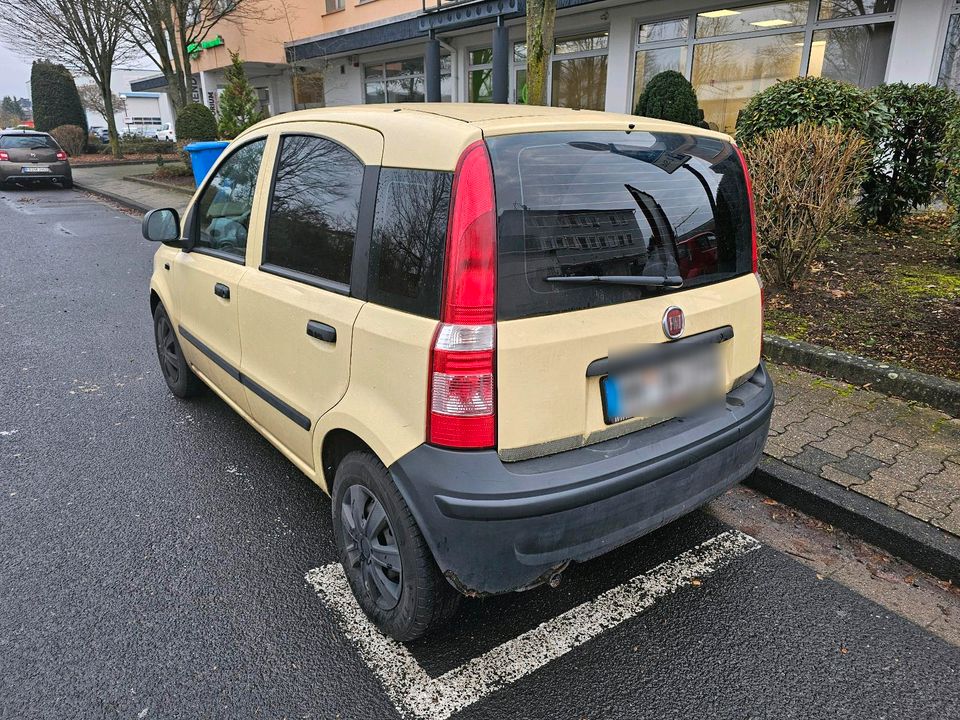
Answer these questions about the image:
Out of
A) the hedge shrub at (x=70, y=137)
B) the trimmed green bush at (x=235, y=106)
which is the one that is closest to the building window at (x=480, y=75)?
the trimmed green bush at (x=235, y=106)

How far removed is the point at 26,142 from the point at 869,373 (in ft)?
69.8

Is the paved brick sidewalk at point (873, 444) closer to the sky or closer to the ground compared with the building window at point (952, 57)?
closer to the ground

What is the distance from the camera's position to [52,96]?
30.3 m

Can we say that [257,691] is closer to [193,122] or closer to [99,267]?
[99,267]

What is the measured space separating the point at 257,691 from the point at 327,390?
1016mm

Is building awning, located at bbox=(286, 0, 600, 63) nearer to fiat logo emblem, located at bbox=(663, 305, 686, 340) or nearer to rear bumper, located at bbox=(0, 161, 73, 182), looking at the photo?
rear bumper, located at bbox=(0, 161, 73, 182)

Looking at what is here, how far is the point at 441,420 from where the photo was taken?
1944 mm

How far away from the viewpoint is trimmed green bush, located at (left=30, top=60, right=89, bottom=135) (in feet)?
98.4

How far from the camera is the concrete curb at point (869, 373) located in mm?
3785

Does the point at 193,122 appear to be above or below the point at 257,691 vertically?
above

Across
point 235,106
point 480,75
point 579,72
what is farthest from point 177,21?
point 579,72

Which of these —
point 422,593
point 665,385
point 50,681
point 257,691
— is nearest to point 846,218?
point 665,385

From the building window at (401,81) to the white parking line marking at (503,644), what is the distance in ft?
60.0

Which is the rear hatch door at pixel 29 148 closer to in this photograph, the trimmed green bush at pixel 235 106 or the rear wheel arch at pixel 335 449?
the trimmed green bush at pixel 235 106
